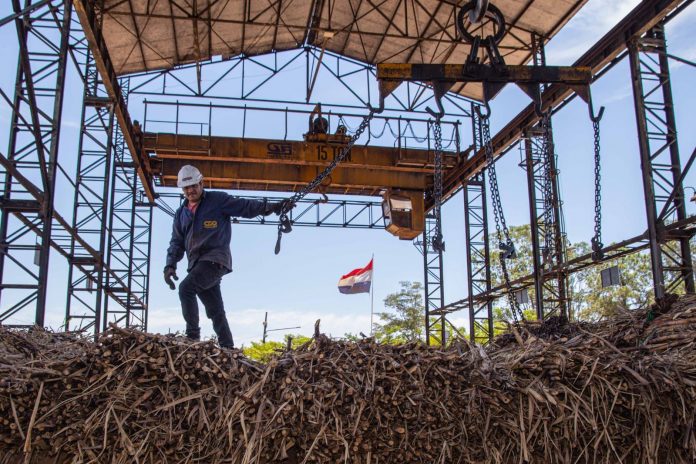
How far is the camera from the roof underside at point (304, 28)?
1883cm

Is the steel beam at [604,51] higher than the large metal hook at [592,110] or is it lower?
higher

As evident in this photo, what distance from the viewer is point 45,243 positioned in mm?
10703

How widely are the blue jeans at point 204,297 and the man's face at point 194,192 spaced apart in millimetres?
686

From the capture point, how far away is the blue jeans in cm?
679

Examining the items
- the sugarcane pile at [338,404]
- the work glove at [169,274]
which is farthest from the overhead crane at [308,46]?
the sugarcane pile at [338,404]

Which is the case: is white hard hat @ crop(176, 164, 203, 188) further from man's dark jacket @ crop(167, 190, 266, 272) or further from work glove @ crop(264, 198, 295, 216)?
work glove @ crop(264, 198, 295, 216)

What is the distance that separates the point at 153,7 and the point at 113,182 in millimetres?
6105

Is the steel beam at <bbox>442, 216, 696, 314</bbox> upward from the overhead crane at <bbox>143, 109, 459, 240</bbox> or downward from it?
downward

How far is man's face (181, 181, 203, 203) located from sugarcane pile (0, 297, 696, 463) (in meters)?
2.54

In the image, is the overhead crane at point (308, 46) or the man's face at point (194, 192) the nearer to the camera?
the man's face at point (194, 192)

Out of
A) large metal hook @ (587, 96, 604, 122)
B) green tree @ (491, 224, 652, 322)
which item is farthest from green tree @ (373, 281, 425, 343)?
large metal hook @ (587, 96, 604, 122)

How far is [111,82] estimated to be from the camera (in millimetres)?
17094

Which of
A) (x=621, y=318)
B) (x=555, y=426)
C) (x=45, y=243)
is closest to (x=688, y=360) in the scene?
(x=555, y=426)

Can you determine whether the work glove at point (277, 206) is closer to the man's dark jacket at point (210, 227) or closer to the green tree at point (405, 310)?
the man's dark jacket at point (210, 227)
